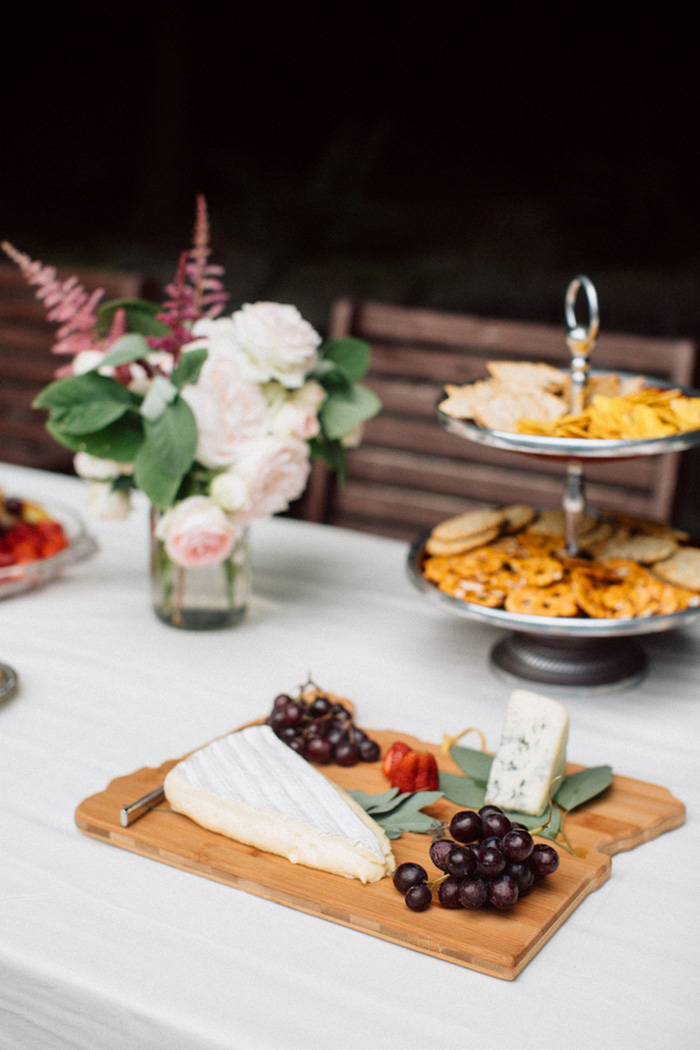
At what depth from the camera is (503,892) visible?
68 cm

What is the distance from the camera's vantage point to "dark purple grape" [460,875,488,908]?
2.26ft

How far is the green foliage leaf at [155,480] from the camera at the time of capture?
3.52ft

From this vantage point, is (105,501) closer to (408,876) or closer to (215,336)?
(215,336)

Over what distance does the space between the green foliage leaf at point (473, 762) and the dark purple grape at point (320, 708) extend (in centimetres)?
12

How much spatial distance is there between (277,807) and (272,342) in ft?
1.61

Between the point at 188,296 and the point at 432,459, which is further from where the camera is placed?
the point at 432,459

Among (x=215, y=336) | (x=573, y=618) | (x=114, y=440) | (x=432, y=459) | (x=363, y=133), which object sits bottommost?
(x=432, y=459)

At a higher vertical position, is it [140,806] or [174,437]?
[174,437]

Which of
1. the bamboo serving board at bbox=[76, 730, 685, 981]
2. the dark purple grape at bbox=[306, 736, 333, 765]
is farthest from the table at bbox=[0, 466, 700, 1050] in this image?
the dark purple grape at bbox=[306, 736, 333, 765]

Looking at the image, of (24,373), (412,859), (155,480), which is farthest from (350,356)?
(24,373)

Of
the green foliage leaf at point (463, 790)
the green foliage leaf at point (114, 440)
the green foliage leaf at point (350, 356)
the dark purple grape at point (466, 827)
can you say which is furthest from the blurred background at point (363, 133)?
the dark purple grape at point (466, 827)

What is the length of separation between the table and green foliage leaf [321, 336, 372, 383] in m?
0.30

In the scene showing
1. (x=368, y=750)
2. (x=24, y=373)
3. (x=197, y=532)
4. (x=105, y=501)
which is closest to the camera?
(x=368, y=750)

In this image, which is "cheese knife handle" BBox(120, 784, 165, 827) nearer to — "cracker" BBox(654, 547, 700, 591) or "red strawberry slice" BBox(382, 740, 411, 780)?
"red strawberry slice" BBox(382, 740, 411, 780)
